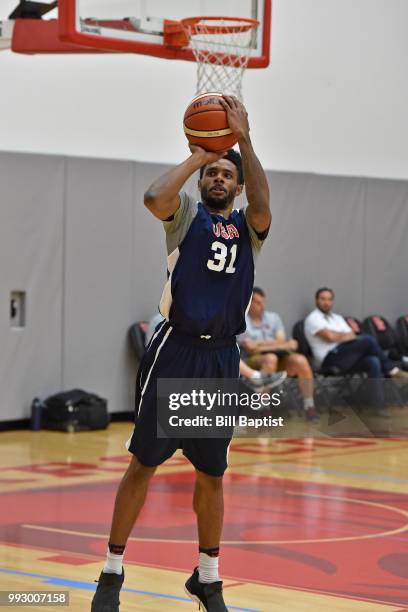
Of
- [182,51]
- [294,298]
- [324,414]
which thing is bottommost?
[324,414]

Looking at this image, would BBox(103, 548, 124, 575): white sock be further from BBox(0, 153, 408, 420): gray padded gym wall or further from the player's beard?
BBox(0, 153, 408, 420): gray padded gym wall

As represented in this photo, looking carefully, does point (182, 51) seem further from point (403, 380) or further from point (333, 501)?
point (403, 380)

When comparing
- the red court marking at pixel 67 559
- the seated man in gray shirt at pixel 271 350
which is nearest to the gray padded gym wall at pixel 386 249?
the seated man in gray shirt at pixel 271 350

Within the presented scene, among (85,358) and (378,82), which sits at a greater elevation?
(378,82)

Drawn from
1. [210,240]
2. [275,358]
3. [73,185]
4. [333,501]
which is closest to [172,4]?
[73,185]

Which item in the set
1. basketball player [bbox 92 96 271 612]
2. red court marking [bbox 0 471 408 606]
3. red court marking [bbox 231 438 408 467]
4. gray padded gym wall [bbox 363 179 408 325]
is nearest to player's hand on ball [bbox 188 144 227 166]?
basketball player [bbox 92 96 271 612]

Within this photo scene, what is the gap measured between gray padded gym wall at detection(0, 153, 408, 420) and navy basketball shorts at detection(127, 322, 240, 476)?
719 centimetres

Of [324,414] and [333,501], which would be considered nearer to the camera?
[333,501]

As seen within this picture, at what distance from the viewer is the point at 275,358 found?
1232cm

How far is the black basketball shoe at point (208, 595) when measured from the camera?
4867mm

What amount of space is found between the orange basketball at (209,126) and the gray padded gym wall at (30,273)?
288 inches

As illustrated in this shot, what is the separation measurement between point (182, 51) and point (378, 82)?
648 cm

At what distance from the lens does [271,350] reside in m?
Result: 12.5

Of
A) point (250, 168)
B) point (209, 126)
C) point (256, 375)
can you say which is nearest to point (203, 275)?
point (250, 168)
